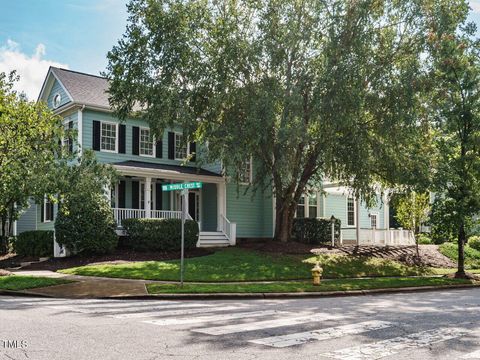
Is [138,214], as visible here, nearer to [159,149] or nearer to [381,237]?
[159,149]

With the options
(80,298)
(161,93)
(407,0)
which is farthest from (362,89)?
(80,298)

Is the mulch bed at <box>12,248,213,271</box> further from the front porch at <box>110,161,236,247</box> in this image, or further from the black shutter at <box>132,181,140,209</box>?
the black shutter at <box>132,181,140,209</box>

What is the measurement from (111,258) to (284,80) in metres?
10.3

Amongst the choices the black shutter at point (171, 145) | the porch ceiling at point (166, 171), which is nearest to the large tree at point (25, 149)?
the porch ceiling at point (166, 171)

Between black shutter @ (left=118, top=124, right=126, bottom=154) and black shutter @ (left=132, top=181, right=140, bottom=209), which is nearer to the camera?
black shutter @ (left=118, top=124, right=126, bottom=154)

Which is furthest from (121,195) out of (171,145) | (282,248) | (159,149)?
(282,248)

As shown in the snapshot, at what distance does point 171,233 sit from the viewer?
1024 inches

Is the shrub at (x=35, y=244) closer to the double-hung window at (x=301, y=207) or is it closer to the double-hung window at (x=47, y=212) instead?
the double-hung window at (x=47, y=212)

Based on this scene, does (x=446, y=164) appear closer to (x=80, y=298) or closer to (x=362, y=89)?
(x=362, y=89)

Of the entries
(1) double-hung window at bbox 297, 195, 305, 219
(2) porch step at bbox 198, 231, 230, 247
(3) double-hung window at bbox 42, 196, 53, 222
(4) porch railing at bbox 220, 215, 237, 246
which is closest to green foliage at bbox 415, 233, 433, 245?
(1) double-hung window at bbox 297, 195, 305, 219

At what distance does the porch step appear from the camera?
2847 centimetres

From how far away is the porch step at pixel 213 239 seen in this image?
28469 millimetres

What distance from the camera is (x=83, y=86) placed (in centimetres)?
2972

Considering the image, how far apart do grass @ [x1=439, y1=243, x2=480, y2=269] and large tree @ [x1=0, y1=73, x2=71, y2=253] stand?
71.3ft
